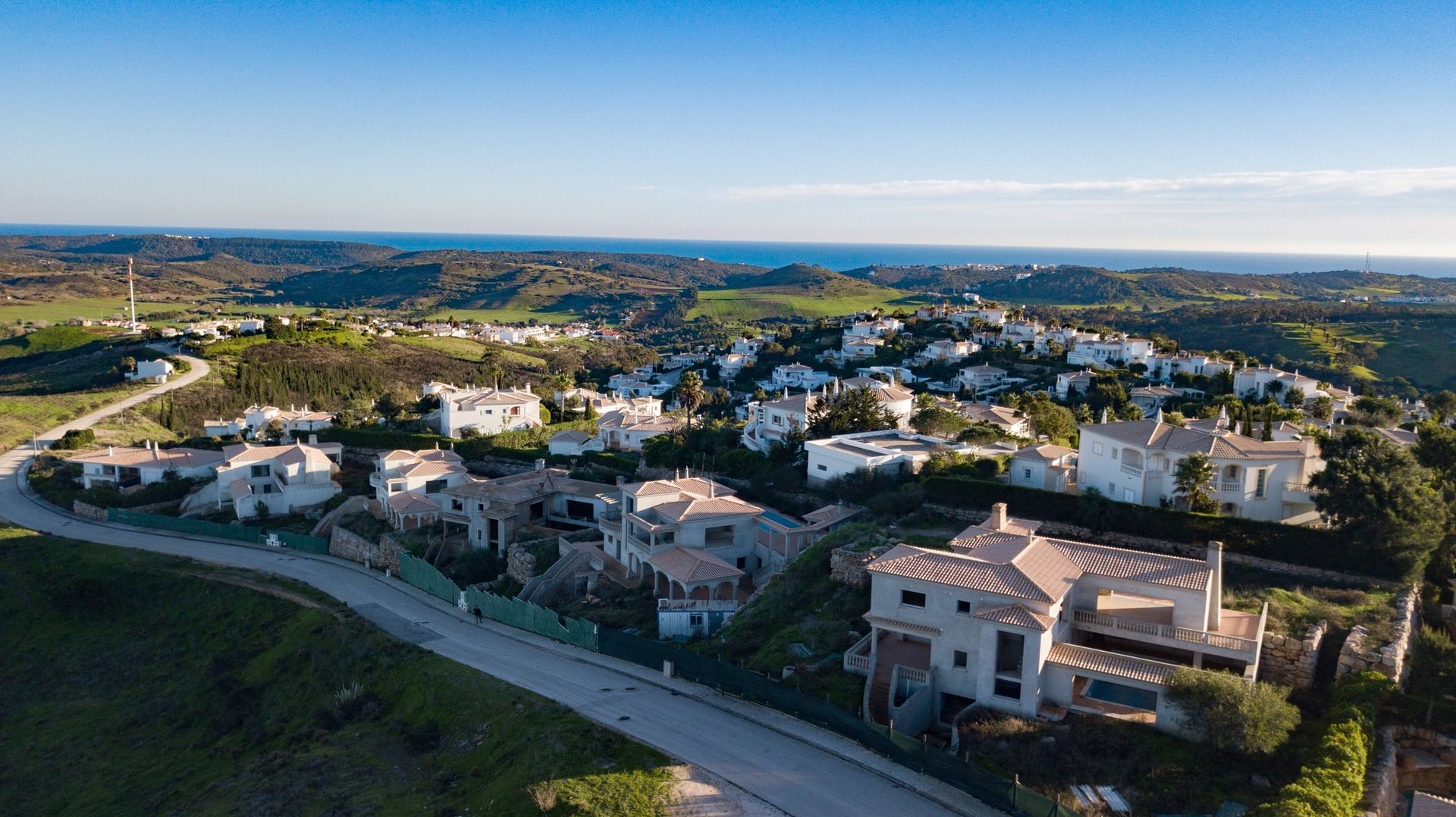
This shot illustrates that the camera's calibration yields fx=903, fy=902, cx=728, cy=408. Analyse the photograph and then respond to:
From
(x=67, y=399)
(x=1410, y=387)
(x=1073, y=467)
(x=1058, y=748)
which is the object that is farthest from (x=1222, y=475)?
(x=67, y=399)

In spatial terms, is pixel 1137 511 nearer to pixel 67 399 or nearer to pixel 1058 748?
pixel 1058 748

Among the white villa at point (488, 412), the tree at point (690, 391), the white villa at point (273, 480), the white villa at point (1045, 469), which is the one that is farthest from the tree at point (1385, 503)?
the white villa at point (488, 412)

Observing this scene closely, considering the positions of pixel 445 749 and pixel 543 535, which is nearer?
pixel 445 749

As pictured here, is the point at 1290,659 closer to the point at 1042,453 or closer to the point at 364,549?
the point at 1042,453

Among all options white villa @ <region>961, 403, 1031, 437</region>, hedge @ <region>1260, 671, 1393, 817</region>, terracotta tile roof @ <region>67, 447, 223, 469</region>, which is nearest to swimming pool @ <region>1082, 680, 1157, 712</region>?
hedge @ <region>1260, 671, 1393, 817</region>

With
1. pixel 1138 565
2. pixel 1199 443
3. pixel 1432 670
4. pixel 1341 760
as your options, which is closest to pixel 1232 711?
pixel 1341 760

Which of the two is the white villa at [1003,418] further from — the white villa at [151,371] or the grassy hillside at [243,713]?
the white villa at [151,371]
